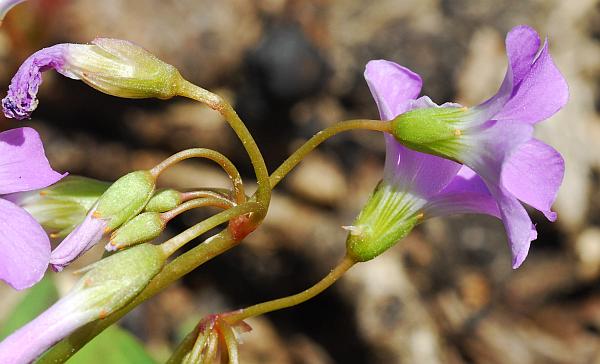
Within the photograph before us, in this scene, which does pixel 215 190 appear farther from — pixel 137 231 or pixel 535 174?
pixel 535 174

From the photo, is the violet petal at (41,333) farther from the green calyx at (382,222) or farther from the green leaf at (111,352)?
the green leaf at (111,352)

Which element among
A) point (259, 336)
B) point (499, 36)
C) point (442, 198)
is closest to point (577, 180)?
point (499, 36)

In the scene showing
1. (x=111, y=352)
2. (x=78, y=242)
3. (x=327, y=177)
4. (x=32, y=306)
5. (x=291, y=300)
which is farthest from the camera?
(x=327, y=177)

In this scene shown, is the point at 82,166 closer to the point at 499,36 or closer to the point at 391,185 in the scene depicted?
the point at 499,36

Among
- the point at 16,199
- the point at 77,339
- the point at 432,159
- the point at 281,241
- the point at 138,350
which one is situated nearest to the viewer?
the point at 77,339

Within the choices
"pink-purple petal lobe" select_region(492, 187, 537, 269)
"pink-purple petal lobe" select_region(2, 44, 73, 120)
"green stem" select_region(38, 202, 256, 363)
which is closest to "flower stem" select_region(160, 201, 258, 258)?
"green stem" select_region(38, 202, 256, 363)

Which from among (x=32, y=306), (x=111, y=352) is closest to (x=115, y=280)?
(x=111, y=352)

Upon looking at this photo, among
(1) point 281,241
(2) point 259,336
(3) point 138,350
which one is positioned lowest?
(2) point 259,336
